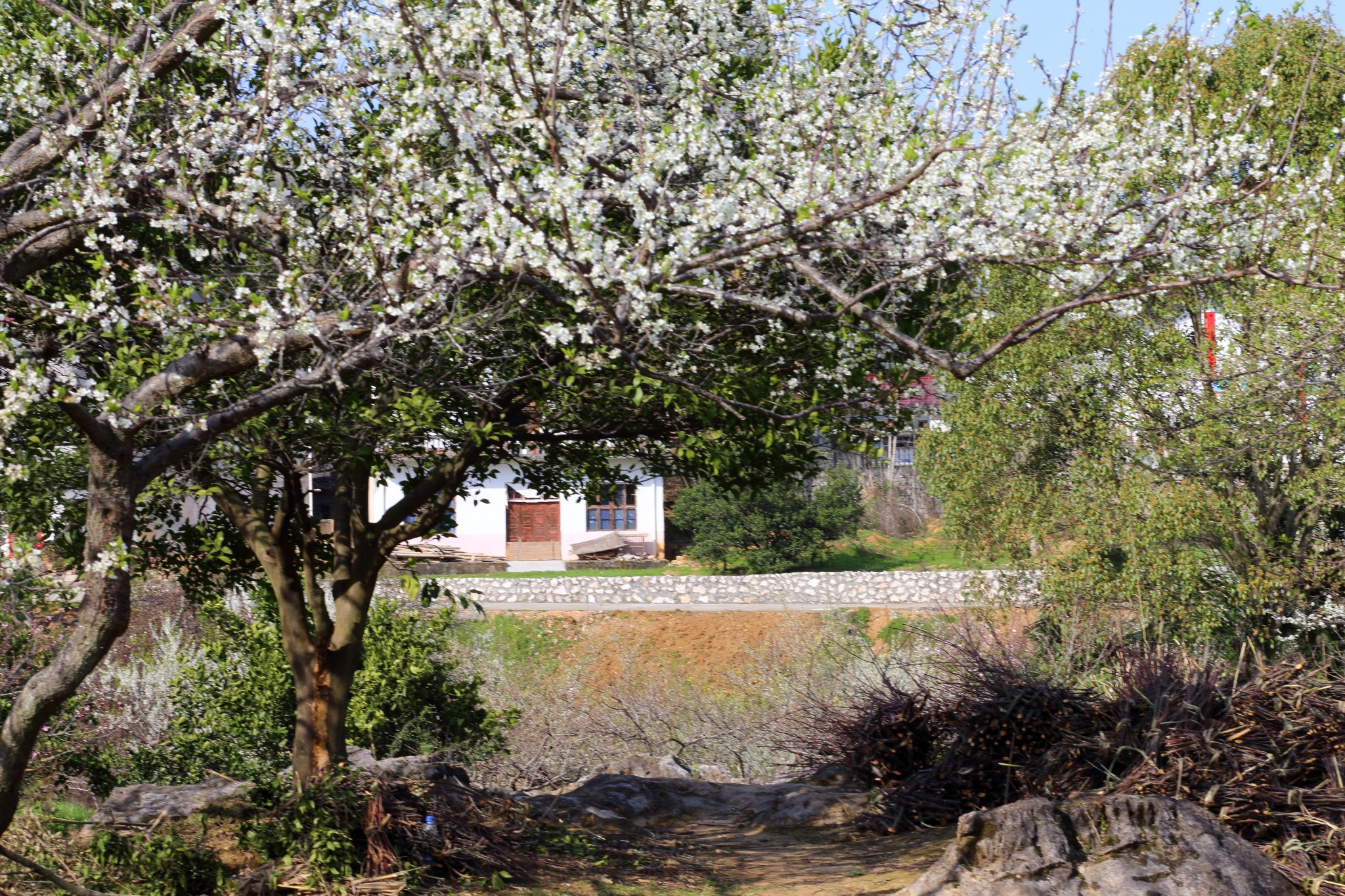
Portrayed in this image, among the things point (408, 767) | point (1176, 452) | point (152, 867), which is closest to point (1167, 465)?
point (1176, 452)

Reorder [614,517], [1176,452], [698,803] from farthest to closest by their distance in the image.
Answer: [614,517]
[1176,452]
[698,803]

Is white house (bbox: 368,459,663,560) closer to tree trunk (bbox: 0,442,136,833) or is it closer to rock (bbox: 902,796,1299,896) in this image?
rock (bbox: 902,796,1299,896)

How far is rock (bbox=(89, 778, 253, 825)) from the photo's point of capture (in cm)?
796

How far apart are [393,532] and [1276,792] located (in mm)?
6265

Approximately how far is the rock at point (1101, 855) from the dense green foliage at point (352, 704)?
6.36 meters

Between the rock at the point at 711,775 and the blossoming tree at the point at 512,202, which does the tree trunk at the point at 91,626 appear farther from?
the rock at the point at 711,775

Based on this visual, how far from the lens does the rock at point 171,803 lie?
796 cm

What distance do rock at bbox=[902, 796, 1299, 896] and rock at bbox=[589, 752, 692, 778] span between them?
19.9 feet

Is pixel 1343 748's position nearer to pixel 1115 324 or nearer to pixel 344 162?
pixel 344 162

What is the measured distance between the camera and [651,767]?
12969 mm

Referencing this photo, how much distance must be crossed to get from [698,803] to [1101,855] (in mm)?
5070

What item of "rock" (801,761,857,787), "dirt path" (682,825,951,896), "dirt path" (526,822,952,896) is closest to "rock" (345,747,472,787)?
"dirt path" (526,822,952,896)

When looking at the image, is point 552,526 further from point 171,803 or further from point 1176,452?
point 171,803

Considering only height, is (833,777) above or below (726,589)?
below
